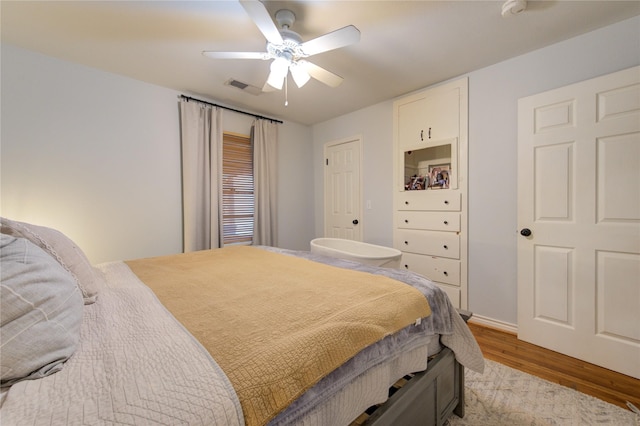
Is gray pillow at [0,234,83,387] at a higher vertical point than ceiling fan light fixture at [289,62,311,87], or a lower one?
lower

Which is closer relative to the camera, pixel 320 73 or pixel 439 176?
pixel 320 73

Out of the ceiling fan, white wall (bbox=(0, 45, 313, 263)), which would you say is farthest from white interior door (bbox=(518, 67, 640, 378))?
white wall (bbox=(0, 45, 313, 263))

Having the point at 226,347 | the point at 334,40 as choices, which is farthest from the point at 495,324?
the point at 334,40

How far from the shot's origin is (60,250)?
3.43ft

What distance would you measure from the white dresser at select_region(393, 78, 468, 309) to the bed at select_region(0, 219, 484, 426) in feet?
4.94

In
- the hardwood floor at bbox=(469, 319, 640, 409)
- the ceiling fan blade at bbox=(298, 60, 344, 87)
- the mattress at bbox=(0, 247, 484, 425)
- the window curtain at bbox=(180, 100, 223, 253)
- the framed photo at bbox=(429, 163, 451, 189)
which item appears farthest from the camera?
the window curtain at bbox=(180, 100, 223, 253)

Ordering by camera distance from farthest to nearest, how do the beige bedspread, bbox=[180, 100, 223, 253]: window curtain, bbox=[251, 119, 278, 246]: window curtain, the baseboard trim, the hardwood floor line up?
bbox=[251, 119, 278, 246]: window curtain < bbox=[180, 100, 223, 253]: window curtain < the baseboard trim < the hardwood floor < the beige bedspread

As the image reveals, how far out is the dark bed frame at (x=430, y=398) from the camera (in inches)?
37.9

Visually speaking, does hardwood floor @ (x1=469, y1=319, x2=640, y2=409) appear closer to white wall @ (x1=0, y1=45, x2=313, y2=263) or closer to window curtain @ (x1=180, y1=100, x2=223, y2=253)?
window curtain @ (x1=180, y1=100, x2=223, y2=253)

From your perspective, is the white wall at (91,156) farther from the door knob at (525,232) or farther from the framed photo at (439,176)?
the door knob at (525,232)

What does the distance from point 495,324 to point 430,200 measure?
1.35 metres

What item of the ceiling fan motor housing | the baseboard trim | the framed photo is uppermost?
the ceiling fan motor housing

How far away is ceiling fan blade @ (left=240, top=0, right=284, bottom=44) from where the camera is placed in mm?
1315

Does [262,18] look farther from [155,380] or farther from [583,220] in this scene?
[583,220]
